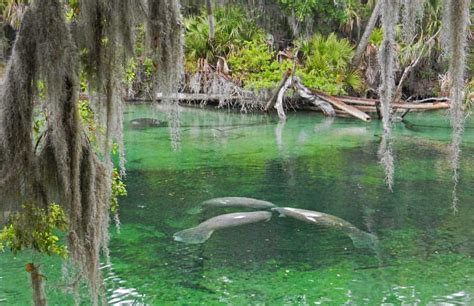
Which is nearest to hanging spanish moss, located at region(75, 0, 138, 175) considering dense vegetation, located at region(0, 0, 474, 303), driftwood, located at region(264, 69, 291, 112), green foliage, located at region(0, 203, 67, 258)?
dense vegetation, located at region(0, 0, 474, 303)

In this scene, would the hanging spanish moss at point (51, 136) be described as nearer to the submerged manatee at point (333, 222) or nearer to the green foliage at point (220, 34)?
the submerged manatee at point (333, 222)

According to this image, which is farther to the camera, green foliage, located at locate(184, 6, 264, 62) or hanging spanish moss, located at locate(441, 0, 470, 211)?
green foliage, located at locate(184, 6, 264, 62)

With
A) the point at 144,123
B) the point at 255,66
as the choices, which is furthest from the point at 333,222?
the point at 255,66

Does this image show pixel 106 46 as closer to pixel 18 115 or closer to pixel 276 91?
pixel 18 115

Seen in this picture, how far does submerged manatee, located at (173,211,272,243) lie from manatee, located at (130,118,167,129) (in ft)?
29.1

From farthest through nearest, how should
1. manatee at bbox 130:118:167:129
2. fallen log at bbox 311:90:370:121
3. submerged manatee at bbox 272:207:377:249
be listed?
fallen log at bbox 311:90:370:121 < manatee at bbox 130:118:167:129 < submerged manatee at bbox 272:207:377:249

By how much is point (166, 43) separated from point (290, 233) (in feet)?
15.9

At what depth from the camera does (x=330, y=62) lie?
20703mm

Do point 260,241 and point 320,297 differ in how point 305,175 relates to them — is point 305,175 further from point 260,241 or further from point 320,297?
point 320,297

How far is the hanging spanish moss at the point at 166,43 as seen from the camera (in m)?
3.08

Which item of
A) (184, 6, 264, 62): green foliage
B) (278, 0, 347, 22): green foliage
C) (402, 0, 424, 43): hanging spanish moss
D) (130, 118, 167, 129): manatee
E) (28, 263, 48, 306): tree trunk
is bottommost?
(28, 263, 48, 306): tree trunk

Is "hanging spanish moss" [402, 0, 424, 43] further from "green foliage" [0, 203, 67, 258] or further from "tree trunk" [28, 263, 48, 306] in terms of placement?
"tree trunk" [28, 263, 48, 306]

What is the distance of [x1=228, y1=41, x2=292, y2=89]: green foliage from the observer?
64.3 feet

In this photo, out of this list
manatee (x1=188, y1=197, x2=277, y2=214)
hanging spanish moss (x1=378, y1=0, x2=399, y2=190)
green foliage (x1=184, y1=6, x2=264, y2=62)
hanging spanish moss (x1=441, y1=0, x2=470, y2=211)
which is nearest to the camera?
hanging spanish moss (x1=441, y1=0, x2=470, y2=211)
